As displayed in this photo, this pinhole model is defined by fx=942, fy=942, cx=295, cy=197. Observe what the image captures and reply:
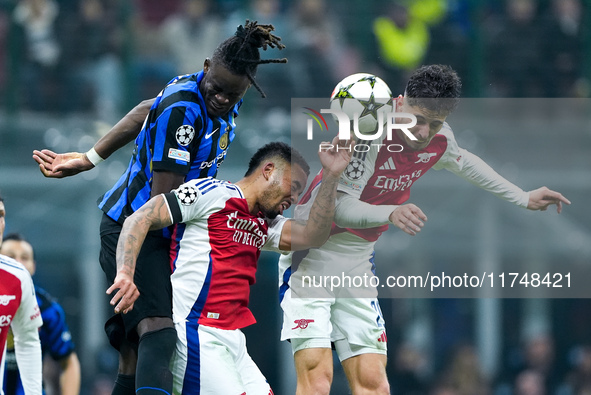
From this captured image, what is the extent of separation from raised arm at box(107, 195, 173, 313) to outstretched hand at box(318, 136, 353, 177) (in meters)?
0.90

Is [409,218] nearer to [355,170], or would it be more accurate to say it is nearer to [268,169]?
[355,170]

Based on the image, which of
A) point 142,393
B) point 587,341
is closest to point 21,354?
point 142,393

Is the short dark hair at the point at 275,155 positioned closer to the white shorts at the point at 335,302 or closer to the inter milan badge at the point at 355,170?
the inter milan badge at the point at 355,170

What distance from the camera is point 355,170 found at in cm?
522

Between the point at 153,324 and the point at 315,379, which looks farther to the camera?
the point at 315,379

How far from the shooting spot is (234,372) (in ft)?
14.8

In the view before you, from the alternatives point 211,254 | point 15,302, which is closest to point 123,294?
point 211,254

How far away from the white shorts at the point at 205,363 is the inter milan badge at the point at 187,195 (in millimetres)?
592

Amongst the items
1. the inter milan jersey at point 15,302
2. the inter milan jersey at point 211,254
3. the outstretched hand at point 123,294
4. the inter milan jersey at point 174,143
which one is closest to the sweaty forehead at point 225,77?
the inter milan jersey at point 174,143

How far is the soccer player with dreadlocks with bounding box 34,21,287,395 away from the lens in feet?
14.6

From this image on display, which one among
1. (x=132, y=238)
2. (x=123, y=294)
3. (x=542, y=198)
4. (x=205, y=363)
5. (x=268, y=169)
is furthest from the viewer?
(x=542, y=198)

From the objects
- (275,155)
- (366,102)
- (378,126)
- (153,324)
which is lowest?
(153,324)

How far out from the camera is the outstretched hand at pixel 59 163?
5152 millimetres

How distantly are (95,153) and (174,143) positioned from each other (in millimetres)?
910
